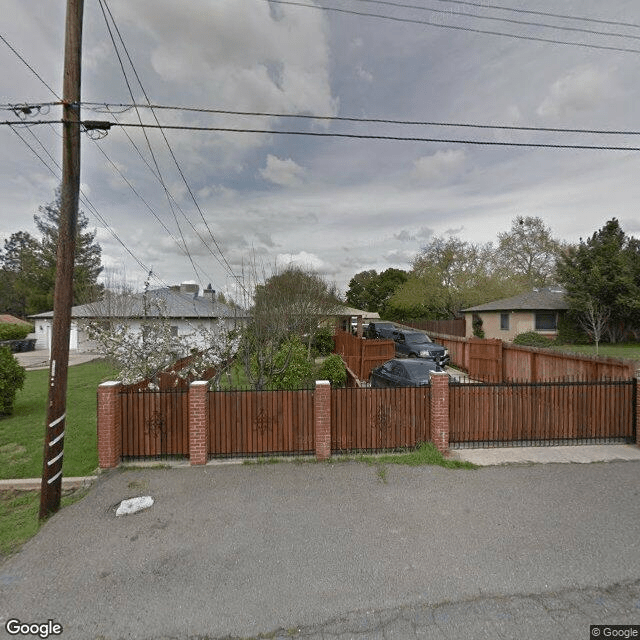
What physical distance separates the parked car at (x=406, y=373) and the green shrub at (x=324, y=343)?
8.54 metres

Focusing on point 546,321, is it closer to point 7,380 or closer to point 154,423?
point 154,423

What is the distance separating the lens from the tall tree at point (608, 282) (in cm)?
1756

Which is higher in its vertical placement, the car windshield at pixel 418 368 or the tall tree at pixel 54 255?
the tall tree at pixel 54 255

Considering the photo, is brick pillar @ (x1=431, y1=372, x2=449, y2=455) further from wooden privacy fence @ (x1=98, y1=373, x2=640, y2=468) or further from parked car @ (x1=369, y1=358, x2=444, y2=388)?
parked car @ (x1=369, y1=358, x2=444, y2=388)

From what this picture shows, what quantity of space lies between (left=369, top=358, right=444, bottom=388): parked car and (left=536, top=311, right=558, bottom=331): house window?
14582 mm

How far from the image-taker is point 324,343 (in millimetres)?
19672

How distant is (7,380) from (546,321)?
82.5ft

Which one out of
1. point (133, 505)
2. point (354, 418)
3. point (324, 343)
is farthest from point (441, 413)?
point (324, 343)

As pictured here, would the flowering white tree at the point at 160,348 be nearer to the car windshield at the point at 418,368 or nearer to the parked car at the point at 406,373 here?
the parked car at the point at 406,373

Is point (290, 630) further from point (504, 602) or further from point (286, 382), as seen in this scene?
point (286, 382)

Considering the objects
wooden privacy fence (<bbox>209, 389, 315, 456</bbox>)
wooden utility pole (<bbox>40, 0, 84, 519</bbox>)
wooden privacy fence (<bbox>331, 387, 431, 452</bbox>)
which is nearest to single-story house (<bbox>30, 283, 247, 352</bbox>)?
wooden privacy fence (<bbox>209, 389, 315, 456</bbox>)

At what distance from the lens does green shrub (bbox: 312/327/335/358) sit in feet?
63.3
